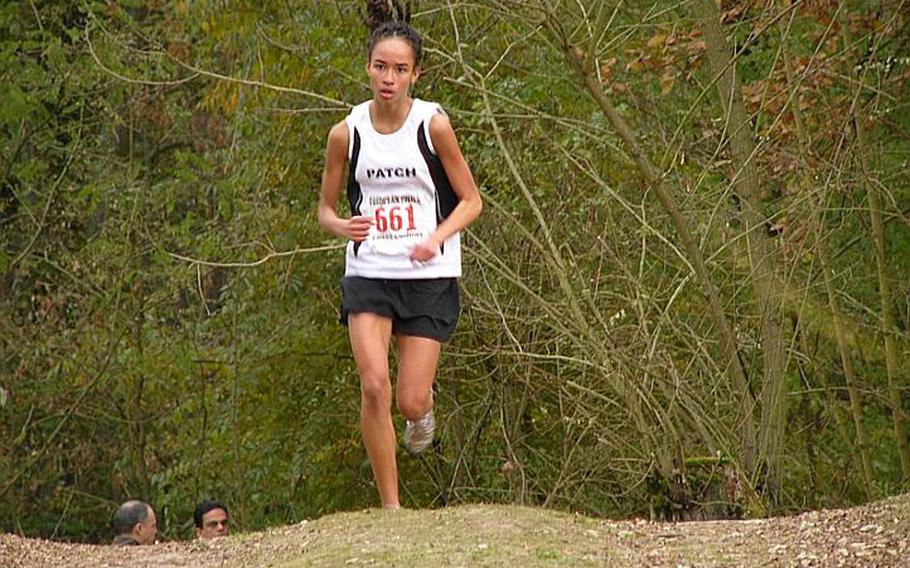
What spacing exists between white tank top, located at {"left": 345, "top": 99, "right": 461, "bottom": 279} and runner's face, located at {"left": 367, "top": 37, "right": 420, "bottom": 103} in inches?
6.1

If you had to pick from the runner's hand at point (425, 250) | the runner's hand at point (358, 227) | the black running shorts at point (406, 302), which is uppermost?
the runner's hand at point (358, 227)

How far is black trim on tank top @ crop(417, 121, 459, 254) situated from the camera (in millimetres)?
7812

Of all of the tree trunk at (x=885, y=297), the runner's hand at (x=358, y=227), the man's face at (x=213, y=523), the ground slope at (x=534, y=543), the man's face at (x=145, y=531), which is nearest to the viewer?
the ground slope at (x=534, y=543)

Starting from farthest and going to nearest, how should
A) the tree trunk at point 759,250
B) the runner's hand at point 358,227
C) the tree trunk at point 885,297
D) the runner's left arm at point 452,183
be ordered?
the tree trunk at point 885,297 < the tree trunk at point 759,250 < the runner's left arm at point 452,183 < the runner's hand at point 358,227

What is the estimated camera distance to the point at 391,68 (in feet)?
25.5

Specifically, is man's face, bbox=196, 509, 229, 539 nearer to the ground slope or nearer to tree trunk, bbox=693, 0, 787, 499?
the ground slope

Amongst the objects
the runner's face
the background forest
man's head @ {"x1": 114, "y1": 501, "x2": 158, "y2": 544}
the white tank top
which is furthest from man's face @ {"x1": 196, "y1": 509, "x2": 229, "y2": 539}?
the runner's face

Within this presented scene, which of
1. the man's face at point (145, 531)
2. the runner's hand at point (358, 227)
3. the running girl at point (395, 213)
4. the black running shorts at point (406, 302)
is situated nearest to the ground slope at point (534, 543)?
the running girl at point (395, 213)

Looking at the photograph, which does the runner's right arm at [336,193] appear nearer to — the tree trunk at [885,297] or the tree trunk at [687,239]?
the tree trunk at [687,239]

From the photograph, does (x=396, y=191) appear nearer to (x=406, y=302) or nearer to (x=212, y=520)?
(x=406, y=302)

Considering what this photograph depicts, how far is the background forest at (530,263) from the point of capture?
1116cm

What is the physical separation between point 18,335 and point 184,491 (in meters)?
2.71

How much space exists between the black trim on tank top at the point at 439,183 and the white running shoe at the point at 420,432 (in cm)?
90

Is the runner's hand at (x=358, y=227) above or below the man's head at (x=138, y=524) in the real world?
above
